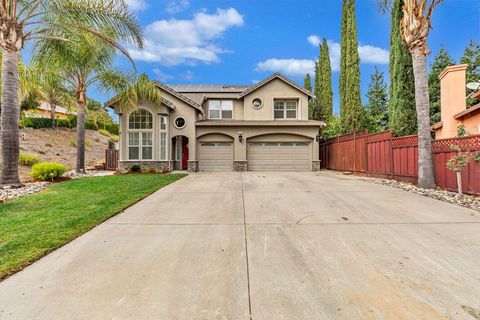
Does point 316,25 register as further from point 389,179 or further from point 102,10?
point 102,10

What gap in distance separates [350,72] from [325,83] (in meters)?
7.75

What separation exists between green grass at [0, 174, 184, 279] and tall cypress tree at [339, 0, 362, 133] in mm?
13910

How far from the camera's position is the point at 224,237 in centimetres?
393

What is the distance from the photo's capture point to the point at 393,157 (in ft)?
33.8

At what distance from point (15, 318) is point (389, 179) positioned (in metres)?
11.7

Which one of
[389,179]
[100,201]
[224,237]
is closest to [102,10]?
[100,201]

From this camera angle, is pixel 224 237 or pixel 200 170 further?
pixel 200 170

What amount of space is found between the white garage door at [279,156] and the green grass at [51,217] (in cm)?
951

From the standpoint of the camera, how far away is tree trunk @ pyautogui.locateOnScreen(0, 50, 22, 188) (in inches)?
Answer: 312

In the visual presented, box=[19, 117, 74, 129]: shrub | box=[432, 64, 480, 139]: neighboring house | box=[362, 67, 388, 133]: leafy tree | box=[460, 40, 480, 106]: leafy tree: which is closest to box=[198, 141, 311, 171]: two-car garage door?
box=[432, 64, 480, 139]: neighboring house

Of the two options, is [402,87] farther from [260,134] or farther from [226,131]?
[226,131]

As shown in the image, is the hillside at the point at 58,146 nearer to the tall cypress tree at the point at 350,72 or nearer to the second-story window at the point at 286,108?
the second-story window at the point at 286,108

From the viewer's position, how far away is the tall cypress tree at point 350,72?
1655cm

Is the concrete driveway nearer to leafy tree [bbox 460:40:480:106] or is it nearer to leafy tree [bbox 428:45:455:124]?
leafy tree [bbox 428:45:455:124]
